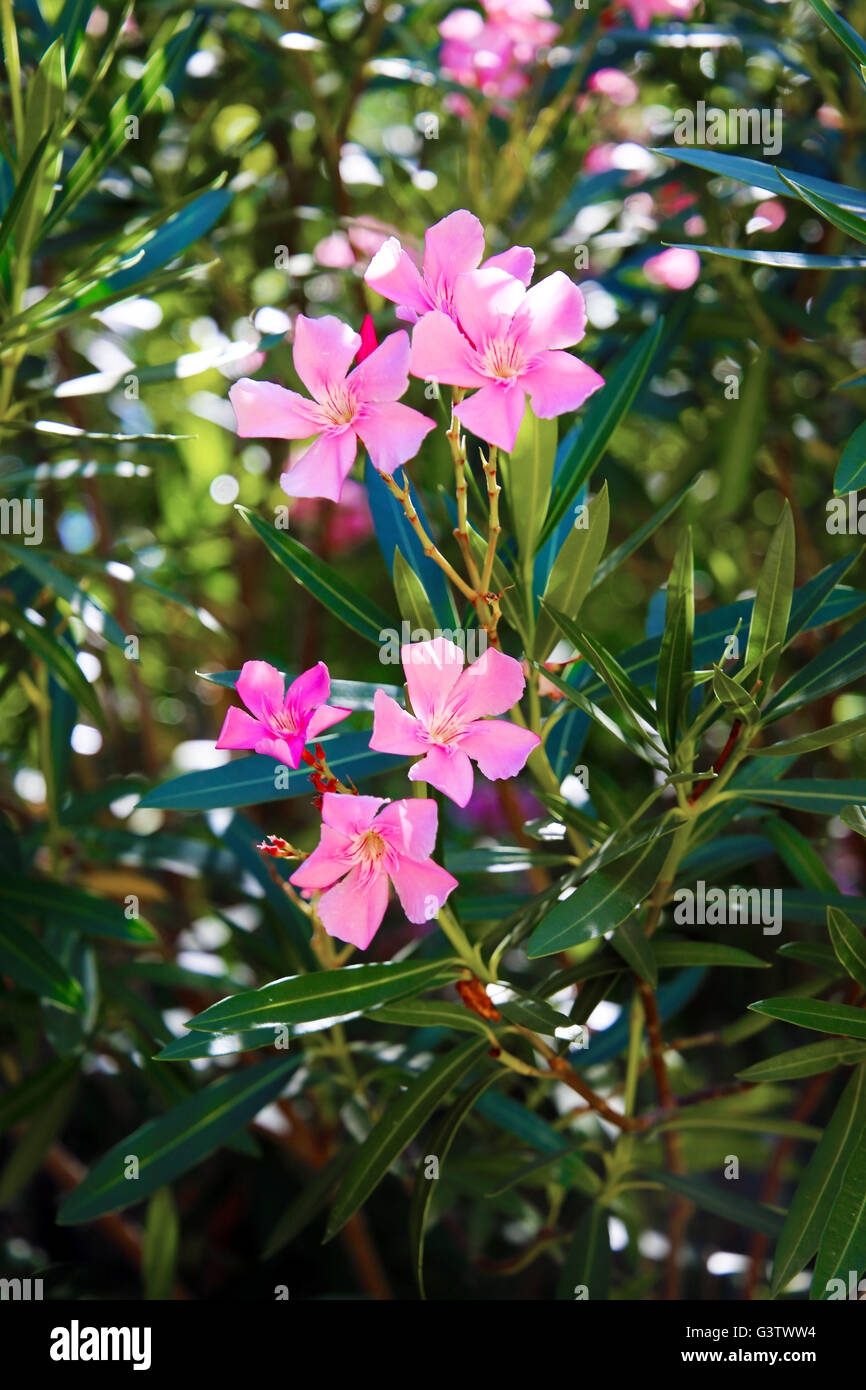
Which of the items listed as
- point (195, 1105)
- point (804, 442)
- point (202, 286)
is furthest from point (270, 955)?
point (804, 442)

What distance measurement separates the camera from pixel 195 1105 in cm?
118

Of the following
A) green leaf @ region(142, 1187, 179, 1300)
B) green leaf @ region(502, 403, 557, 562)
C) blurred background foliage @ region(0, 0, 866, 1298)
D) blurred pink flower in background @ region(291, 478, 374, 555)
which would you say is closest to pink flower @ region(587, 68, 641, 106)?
blurred background foliage @ region(0, 0, 866, 1298)

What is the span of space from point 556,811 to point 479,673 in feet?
0.72

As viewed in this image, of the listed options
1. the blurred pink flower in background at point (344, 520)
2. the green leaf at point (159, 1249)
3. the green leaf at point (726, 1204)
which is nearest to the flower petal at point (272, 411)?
the green leaf at point (726, 1204)

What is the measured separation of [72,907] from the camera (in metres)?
1.25

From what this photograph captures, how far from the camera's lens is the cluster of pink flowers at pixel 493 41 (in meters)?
1.67

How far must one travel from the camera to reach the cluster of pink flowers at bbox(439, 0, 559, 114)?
1.67 metres

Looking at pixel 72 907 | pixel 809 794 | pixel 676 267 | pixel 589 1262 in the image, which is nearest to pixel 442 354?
pixel 809 794

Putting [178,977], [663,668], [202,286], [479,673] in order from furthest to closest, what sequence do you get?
[202,286] < [178,977] < [663,668] < [479,673]

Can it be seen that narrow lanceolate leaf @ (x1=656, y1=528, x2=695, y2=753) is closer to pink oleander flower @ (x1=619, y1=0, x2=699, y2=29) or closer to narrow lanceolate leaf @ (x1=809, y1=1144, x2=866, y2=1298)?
narrow lanceolate leaf @ (x1=809, y1=1144, x2=866, y2=1298)

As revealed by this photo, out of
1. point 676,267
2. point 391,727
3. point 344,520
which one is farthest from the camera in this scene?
point 344,520

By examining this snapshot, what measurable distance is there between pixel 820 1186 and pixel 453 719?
1.69 ft

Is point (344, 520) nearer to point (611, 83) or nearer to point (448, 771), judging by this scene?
point (611, 83)

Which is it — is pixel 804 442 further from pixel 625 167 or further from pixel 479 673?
pixel 479 673
